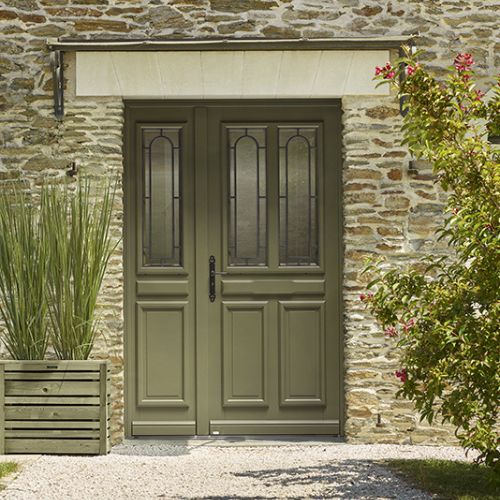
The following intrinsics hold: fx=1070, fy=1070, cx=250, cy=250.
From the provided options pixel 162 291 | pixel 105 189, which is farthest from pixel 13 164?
pixel 162 291

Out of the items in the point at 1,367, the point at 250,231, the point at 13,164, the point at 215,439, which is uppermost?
the point at 13,164

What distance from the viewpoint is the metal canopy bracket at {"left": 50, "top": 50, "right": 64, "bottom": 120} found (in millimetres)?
7395

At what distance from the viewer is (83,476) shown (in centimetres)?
639

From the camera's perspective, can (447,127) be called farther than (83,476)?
No

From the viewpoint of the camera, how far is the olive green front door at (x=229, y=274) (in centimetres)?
768

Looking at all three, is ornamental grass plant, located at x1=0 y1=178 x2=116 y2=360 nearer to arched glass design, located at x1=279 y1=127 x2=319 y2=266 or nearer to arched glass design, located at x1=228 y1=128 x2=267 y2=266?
arched glass design, located at x1=228 y1=128 x2=267 y2=266

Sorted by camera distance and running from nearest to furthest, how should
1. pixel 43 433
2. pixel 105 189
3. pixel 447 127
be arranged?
pixel 447 127, pixel 43 433, pixel 105 189

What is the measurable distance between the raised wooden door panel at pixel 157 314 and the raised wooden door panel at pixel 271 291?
17 cm

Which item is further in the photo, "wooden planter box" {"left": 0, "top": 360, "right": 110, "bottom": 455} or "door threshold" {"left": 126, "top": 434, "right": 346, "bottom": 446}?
"door threshold" {"left": 126, "top": 434, "right": 346, "bottom": 446}

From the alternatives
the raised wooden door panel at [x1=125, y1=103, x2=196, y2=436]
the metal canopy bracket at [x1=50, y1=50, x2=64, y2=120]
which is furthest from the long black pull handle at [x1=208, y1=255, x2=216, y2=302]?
the metal canopy bracket at [x1=50, y1=50, x2=64, y2=120]

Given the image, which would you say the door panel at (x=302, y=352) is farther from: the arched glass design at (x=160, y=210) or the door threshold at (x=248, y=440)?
the arched glass design at (x=160, y=210)

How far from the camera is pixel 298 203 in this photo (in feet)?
25.4

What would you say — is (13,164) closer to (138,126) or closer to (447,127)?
(138,126)

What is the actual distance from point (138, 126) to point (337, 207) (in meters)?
1.54
